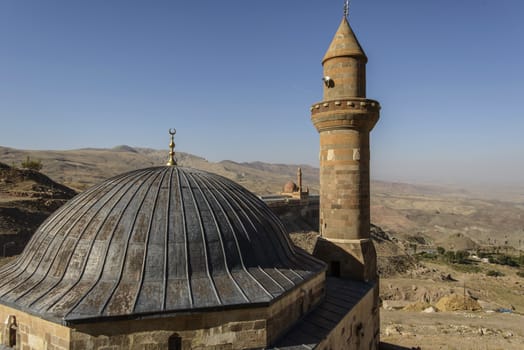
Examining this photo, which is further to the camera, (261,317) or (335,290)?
(335,290)

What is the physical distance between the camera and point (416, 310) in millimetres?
23562

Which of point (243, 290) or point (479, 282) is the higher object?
point (243, 290)

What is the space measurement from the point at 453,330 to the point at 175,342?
18.9m

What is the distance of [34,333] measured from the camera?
5516 millimetres

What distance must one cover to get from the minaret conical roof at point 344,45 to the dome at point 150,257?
6814 mm

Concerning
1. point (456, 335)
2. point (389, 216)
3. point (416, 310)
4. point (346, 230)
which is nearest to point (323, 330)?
point (346, 230)

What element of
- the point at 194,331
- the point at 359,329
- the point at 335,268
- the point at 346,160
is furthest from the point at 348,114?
the point at 194,331

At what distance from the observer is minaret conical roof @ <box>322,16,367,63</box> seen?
11.2m

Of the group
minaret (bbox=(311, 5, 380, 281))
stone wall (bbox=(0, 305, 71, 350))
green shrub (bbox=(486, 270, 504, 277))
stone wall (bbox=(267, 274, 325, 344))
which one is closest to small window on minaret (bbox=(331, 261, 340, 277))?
minaret (bbox=(311, 5, 380, 281))

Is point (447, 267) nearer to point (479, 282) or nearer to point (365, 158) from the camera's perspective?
point (479, 282)

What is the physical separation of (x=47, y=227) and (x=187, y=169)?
335 cm

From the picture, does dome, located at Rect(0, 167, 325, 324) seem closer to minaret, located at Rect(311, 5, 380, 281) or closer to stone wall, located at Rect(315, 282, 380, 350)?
stone wall, located at Rect(315, 282, 380, 350)

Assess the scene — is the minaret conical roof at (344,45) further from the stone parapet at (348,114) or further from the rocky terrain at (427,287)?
the rocky terrain at (427,287)

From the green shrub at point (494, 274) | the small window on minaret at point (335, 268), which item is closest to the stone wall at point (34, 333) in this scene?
the small window on minaret at point (335, 268)
